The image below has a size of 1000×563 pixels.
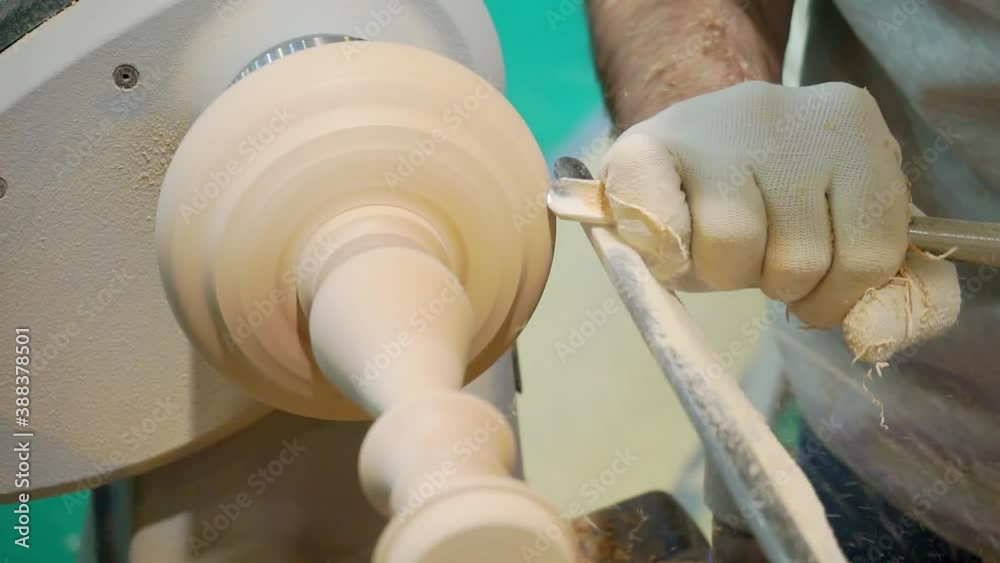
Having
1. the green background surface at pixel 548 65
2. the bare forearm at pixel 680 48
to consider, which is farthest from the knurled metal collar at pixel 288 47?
the green background surface at pixel 548 65

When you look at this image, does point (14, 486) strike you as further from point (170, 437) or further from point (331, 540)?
point (331, 540)

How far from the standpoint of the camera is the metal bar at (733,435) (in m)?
0.33

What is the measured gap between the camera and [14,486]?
58cm

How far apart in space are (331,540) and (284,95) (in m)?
0.36

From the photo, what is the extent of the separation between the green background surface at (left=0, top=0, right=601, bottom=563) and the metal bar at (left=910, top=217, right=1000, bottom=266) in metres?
1.07

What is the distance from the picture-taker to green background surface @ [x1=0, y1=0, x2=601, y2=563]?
5.08 feet

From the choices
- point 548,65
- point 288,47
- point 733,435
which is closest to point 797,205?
point 733,435

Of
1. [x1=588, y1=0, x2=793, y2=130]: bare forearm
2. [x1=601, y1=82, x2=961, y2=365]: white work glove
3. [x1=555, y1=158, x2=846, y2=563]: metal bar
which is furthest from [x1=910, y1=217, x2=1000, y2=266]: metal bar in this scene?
[x1=588, y1=0, x2=793, y2=130]: bare forearm

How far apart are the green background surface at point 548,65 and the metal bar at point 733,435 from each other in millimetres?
1152

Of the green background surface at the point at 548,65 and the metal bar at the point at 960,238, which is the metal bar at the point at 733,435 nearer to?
the metal bar at the point at 960,238

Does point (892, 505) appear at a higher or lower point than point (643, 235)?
lower

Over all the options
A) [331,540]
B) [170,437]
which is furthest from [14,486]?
[331,540]

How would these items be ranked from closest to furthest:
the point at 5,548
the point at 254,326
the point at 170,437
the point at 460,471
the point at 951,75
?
the point at 460,471, the point at 254,326, the point at 170,437, the point at 951,75, the point at 5,548

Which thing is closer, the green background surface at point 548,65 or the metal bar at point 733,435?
the metal bar at point 733,435
